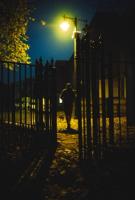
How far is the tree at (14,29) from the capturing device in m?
15.8

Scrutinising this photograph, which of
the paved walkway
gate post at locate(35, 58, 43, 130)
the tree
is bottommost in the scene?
the paved walkway

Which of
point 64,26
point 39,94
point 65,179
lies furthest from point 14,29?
point 65,179

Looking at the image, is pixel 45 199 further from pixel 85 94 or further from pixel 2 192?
pixel 85 94

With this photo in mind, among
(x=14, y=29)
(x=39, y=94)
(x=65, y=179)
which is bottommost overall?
(x=65, y=179)

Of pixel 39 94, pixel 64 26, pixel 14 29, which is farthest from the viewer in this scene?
pixel 64 26

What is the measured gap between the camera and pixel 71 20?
20438mm

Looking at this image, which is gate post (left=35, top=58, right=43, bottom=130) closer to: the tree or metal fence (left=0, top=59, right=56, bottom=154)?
metal fence (left=0, top=59, right=56, bottom=154)

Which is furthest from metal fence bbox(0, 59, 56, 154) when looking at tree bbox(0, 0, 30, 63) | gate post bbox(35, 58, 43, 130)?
tree bbox(0, 0, 30, 63)

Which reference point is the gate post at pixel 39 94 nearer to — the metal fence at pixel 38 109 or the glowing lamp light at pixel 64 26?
the metal fence at pixel 38 109

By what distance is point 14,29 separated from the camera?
54.4ft

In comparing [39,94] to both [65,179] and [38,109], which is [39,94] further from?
[65,179]

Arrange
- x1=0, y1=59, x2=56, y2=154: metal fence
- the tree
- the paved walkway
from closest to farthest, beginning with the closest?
the paved walkway → x1=0, y1=59, x2=56, y2=154: metal fence → the tree

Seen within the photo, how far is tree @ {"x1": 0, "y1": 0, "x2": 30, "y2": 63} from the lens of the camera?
15.8m

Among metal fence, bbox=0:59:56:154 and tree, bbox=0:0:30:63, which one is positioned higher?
tree, bbox=0:0:30:63
